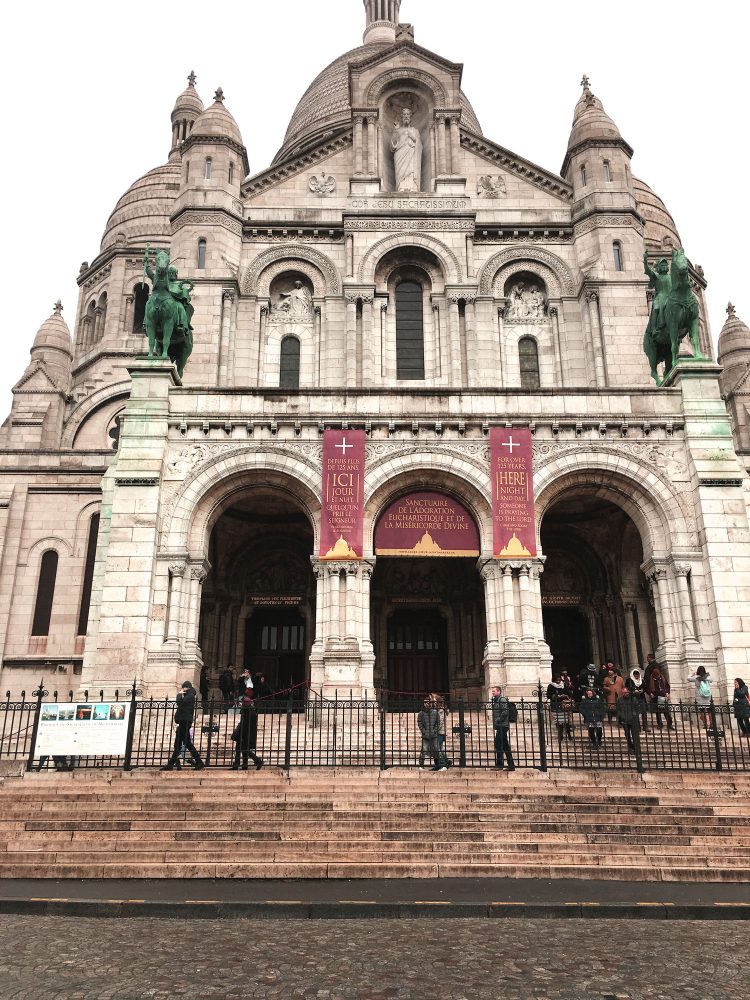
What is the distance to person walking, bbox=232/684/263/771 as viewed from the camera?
1525cm

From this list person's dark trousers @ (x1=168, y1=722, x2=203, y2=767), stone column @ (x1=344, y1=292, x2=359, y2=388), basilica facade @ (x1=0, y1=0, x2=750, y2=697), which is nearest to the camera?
person's dark trousers @ (x1=168, y1=722, x2=203, y2=767)

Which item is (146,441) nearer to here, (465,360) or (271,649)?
(271,649)

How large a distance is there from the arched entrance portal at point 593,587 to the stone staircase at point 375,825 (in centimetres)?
1067

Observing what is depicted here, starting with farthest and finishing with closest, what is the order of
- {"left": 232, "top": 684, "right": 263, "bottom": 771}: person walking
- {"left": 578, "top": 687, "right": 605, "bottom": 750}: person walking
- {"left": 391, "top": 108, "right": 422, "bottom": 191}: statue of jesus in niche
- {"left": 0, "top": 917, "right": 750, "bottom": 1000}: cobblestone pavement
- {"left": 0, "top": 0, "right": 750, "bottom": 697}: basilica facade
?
{"left": 391, "top": 108, "right": 422, "bottom": 191}: statue of jesus in niche < {"left": 0, "top": 0, "right": 750, "bottom": 697}: basilica facade < {"left": 578, "top": 687, "right": 605, "bottom": 750}: person walking < {"left": 232, "top": 684, "right": 263, "bottom": 771}: person walking < {"left": 0, "top": 917, "right": 750, "bottom": 1000}: cobblestone pavement

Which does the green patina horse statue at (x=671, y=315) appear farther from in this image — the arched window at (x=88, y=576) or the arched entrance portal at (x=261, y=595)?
the arched window at (x=88, y=576)

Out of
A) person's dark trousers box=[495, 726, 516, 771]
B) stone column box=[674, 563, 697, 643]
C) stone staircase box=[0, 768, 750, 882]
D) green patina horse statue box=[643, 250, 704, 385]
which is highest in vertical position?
green patina horse statue box=[643, 250, 704, 385]

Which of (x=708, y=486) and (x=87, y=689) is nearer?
(x=87, y=689)

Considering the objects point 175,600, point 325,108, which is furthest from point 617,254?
point 325,108

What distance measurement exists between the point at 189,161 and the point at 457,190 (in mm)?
10278

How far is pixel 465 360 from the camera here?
28938 millimetres

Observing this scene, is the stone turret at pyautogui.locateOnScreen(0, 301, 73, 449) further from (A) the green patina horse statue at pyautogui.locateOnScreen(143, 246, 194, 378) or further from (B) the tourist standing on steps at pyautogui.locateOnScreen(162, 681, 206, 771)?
(B) the tourist standing on steps at pyautogui.locateOnScreen(162, 681, 206, 771)

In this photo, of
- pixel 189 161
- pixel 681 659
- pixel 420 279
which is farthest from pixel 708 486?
pixel 189 161

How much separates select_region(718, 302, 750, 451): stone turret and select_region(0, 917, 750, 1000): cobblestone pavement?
29746 millimetres

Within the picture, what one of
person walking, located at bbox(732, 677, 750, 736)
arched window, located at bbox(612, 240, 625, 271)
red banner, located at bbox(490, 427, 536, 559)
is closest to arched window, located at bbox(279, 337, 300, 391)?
red banner, located at bbox(490, 427, 536, 559)
